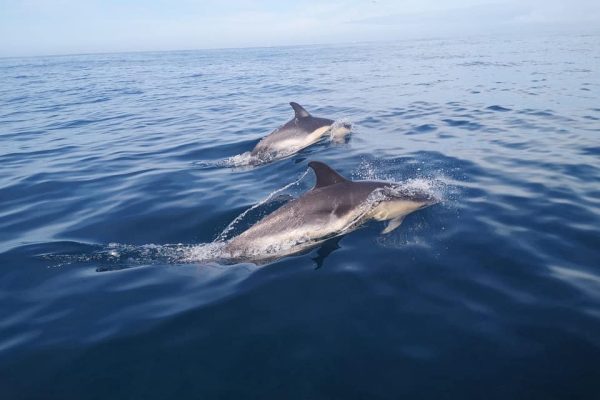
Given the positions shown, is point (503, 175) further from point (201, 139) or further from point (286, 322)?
point (201, 139)

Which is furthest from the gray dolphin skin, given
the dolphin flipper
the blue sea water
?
the dolphin flipper

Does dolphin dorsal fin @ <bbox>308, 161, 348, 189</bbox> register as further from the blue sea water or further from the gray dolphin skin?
the gray dolphin skin

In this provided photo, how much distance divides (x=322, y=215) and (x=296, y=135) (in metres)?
8.10

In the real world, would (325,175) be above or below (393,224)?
above

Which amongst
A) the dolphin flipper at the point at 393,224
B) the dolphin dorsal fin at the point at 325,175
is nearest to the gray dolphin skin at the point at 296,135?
the dolphin dorsal fin at the point at 325,175

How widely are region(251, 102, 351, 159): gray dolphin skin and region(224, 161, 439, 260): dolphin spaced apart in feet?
22.1

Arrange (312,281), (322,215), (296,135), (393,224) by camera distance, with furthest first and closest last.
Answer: (296,135)
(393,224)
(322,215)
(312,281)

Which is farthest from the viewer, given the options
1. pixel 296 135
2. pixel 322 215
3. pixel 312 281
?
pixel 296 135

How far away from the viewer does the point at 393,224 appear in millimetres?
8281

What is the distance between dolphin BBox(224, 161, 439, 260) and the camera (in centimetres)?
788

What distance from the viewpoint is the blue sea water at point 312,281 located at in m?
4.68

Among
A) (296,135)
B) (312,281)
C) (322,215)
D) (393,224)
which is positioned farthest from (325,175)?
(296,135)

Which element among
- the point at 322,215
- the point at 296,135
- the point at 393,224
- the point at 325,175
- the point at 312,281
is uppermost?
the point at 325,175

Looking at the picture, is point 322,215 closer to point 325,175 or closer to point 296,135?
point 325,175
